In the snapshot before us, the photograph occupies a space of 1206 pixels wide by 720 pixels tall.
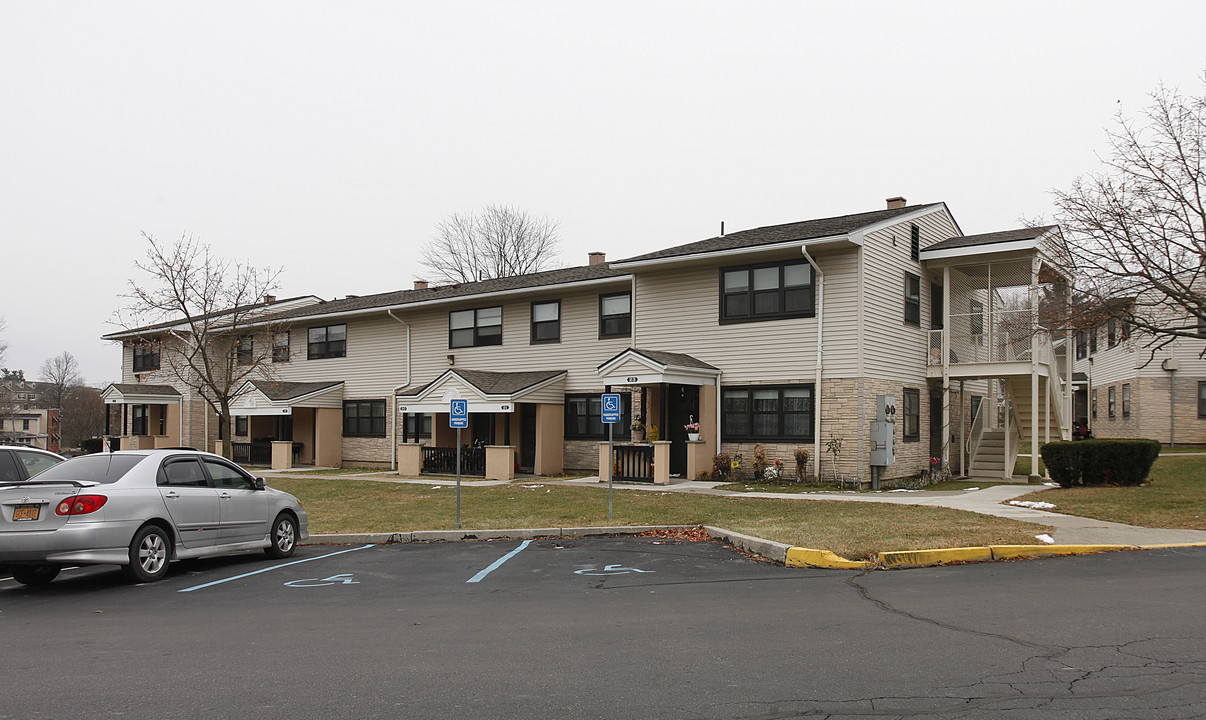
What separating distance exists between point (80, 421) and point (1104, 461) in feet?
232

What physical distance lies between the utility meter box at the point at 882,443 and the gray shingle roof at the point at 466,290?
8486 millimetres

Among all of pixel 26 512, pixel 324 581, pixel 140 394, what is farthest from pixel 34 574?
pixel 140 394

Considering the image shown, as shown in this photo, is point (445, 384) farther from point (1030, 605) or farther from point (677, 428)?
point (1030, 605)

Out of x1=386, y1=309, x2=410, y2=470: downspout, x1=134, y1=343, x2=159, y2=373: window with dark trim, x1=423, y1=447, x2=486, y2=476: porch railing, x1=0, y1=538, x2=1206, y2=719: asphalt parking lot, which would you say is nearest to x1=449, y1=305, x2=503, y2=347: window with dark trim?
x1=386, y1=309, x2=410, y2=470: downspout

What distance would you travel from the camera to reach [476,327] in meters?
29.9

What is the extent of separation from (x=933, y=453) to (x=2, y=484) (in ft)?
70.9

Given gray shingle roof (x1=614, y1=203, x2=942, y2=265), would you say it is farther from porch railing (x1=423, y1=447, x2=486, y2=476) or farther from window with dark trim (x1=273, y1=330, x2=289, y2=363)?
window with dark trim (x1=273, y1=330, x2=289, y2=363)

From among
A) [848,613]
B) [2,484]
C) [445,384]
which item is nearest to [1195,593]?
[848,613]

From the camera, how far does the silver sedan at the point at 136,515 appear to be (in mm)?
9516

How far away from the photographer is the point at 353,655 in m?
6.63

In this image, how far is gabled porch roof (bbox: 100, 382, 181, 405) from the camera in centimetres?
3928

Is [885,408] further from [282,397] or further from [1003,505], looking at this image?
[282,397]

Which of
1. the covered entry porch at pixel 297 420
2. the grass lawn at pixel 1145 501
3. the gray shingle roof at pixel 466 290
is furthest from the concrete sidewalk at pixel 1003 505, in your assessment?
the covered entry porch at pixel 297 420

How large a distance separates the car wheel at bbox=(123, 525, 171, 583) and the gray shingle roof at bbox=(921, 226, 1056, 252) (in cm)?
1890
